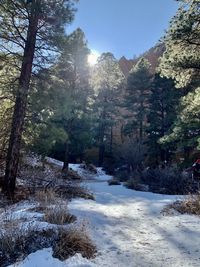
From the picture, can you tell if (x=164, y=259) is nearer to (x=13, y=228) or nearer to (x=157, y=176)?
(x=13, y=228)

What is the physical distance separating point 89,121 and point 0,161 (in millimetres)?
17010

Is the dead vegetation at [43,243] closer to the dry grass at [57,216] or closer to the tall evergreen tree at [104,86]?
the dry grass at [57,216]

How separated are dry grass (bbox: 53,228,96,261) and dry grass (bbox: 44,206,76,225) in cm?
65

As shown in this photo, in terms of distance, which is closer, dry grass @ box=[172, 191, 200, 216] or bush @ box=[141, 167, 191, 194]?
dry grass @ box=[172, 191, 200, 216]

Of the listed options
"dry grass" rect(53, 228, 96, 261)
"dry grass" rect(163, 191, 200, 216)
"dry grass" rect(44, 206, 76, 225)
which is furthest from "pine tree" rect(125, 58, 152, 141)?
"dry grass" rect(53, 228, 96, 261)

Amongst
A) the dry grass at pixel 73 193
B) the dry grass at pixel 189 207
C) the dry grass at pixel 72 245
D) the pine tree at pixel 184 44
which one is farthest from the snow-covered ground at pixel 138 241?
the pine tree at pixel 184 44

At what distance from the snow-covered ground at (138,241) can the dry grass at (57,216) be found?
0.38 m

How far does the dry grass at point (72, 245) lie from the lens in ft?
16.3

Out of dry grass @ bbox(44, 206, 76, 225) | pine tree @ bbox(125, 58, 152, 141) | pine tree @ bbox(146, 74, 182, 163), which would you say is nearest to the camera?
dry grass @ bbox(44, 206, 76, 225)

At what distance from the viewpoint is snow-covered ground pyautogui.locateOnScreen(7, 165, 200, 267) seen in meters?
4.94

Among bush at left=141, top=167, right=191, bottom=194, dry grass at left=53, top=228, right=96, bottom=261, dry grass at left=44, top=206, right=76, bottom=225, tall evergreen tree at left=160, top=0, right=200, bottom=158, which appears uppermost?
tall evergreen tree at left=160, top=0, right=200, bottom=158

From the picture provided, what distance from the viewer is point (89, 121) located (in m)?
28.6

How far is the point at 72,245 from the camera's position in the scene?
520cm

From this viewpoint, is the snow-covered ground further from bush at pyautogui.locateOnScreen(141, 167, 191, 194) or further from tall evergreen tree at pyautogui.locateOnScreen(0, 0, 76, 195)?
bush at pyautogui.locateOnScreen(141, 167, 191, 194)
